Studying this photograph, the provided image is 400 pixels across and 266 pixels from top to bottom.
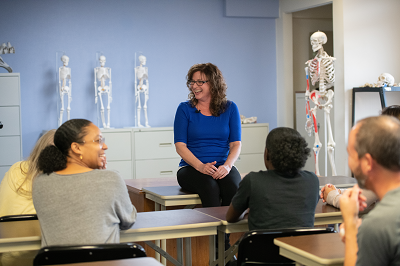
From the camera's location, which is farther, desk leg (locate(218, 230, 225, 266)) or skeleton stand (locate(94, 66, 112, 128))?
skeleton stand (locate(94, 66, 112, 128))

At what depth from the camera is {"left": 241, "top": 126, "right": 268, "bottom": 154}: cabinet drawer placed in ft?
20.8

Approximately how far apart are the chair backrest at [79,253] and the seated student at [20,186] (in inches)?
33.3

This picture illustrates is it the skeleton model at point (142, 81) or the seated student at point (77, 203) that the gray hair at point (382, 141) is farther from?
the skeleton model at point (142, 81)

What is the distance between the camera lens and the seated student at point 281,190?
2.10 m

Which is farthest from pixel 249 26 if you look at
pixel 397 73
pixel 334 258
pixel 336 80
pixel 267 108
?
pixel 334 258

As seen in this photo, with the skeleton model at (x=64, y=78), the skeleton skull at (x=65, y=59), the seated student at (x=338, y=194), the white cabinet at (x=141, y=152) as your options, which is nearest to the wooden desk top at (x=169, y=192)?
the seated student at (x=338, y=194)

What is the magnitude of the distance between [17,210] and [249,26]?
206 inches

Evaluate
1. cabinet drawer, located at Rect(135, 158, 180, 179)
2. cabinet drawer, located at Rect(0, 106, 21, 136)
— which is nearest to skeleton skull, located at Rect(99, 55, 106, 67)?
cabinet drawer, located at Rect(0, 106, 21, 136)

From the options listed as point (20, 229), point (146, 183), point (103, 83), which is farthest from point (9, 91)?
point (20, 229)

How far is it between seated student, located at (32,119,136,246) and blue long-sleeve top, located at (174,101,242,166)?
4.53 ft

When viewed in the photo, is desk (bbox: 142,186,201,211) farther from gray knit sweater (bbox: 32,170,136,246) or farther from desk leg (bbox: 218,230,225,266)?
gray knit sweater (bbox: 32,170,136,246)

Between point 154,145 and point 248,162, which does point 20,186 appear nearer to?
point 154,145

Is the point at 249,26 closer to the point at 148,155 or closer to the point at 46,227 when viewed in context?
the point at 148,155

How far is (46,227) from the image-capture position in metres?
1.85
